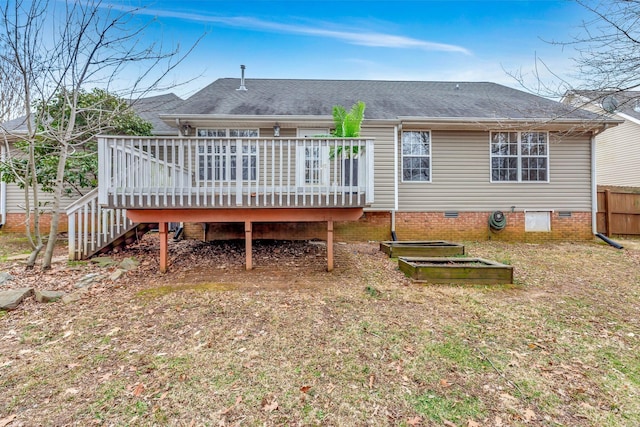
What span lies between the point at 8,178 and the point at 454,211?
11.6 m

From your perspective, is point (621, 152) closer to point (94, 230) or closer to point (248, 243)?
point (248, 243)

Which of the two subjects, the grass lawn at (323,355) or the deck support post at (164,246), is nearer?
the grass lawn at (323,355)

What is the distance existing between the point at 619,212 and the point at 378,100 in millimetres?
8635

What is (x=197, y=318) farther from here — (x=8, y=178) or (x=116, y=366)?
(x=8, y=178)

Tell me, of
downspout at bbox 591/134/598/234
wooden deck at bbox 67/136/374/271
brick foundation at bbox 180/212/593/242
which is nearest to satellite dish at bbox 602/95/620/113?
downspout at bbox 591/134/598/234

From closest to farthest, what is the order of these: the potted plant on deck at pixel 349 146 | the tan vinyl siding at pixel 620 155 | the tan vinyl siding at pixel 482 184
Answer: the potted plant on deck at pixel 349 146
the tan vinyl siding at pixel 482 184
the tan vinyl siding at pixel 620 155

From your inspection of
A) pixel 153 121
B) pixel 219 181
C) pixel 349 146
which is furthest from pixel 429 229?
pixel 153 121

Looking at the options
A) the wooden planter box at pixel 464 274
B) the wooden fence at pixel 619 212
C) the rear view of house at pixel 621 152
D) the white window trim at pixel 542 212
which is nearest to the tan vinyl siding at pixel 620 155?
the rear view of house at pixel 621 152

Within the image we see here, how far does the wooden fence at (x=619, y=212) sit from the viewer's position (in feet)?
30.8

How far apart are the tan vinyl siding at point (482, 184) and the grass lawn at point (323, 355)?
4.12 m

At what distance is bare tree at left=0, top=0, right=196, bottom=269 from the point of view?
4.77 metres

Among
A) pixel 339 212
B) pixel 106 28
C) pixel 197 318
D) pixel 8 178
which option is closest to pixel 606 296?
pixel 339 212

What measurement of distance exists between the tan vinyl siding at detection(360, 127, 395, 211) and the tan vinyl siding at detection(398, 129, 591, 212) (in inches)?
19.0

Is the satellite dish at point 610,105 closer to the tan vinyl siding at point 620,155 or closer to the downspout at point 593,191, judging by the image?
the downspout at point 593,191
